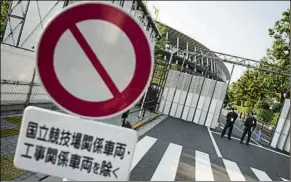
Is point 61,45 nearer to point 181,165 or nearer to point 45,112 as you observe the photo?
point 45,112

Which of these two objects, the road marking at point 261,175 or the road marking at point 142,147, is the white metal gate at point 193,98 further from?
the road marking at point 261,175

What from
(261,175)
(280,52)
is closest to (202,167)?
(261,175)

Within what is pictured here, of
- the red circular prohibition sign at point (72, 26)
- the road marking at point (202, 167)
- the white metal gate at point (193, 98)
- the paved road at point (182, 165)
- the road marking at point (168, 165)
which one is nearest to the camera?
the red circular prohibition sign at point (72, 26)

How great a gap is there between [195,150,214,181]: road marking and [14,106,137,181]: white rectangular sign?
5.33 metres

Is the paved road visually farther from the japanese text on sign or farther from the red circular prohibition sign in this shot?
the red circular prohibition sign

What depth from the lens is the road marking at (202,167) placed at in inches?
263

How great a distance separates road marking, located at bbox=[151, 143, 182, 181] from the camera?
19.5ft

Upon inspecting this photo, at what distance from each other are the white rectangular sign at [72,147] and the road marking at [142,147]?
5129mm

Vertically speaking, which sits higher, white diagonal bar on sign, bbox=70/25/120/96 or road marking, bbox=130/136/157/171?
white diagonal bar on sign, bbox=70/25/120/96

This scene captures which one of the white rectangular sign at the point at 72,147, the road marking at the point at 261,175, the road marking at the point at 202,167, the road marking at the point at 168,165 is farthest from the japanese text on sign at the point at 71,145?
the road marking at the point at 261,175

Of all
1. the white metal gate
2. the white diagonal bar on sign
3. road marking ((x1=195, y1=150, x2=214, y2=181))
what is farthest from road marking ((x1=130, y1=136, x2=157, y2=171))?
the white metal gate

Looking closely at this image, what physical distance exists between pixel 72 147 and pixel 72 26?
61cm

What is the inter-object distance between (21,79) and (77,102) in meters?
6.41

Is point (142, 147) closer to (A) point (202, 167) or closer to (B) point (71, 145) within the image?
(A) point (202, 167)
